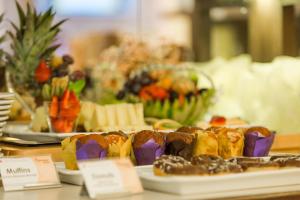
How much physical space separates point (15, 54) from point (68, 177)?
1.46m

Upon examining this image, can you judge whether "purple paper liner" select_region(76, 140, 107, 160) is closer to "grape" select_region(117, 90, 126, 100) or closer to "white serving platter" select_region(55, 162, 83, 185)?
"white serving platter" select_region(55, 162, 83, 185)

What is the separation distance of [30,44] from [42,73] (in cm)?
19

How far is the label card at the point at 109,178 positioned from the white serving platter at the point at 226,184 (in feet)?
0.20

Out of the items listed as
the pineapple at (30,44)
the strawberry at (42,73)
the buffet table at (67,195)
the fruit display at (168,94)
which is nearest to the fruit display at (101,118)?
the strawberry at (42,73)

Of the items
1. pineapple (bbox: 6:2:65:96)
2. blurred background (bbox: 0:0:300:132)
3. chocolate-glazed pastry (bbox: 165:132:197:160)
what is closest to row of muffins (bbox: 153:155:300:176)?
chocolate-glazed pastry (bbox: 165:132:197:160)

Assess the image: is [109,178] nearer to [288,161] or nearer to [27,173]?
[27,173]

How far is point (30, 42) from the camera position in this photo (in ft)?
12.2

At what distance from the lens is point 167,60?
518cm

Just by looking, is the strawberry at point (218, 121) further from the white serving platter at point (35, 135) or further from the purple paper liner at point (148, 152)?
the purple paper liner at point (148, 152)

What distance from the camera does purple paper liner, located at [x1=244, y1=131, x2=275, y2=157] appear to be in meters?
2.61

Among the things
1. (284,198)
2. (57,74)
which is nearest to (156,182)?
(284,198)

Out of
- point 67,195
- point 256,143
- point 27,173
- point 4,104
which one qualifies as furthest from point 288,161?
point 4,104

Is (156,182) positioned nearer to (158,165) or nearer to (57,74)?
(158,165)

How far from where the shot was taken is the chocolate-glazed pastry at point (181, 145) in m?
2.49
